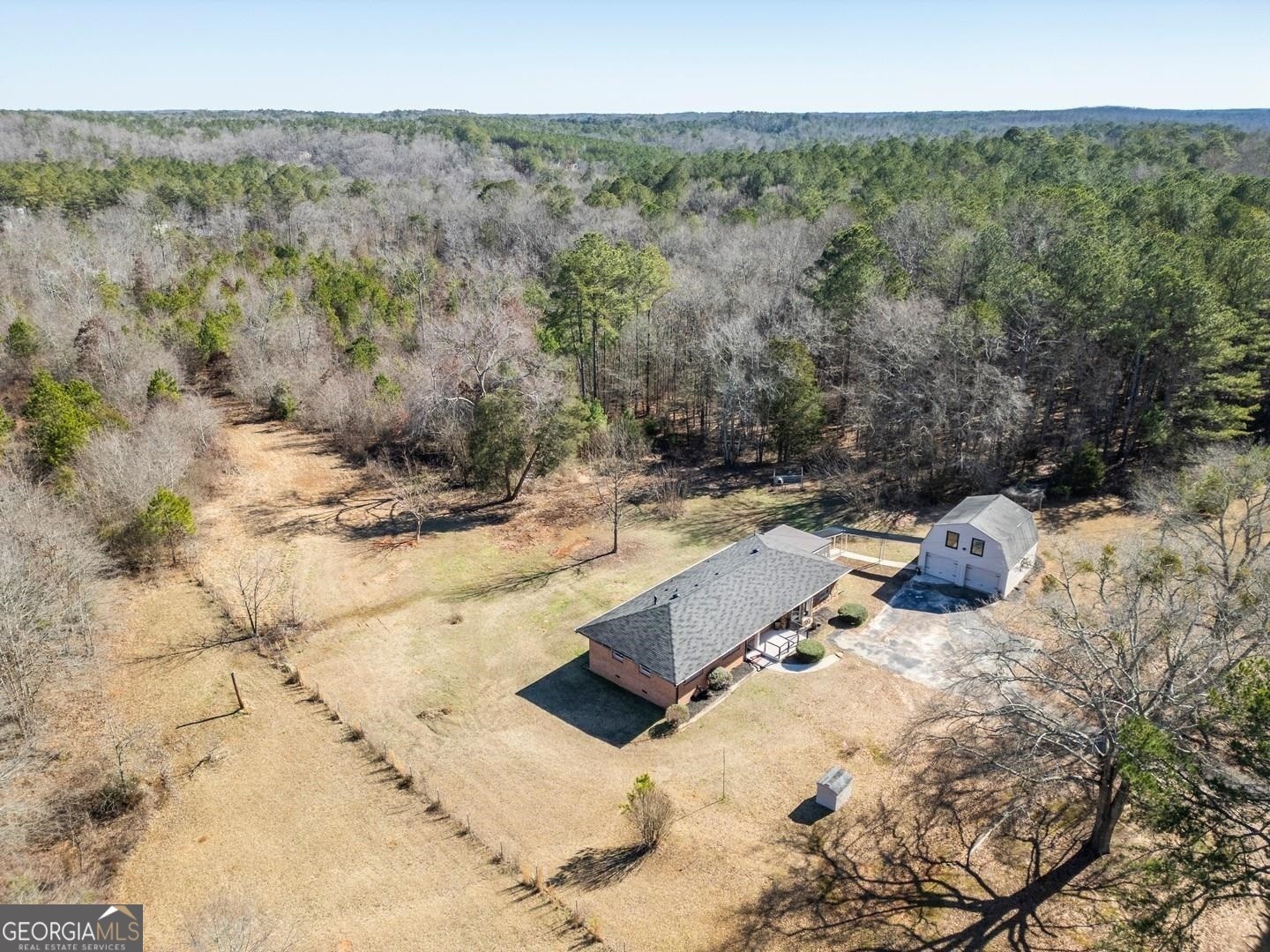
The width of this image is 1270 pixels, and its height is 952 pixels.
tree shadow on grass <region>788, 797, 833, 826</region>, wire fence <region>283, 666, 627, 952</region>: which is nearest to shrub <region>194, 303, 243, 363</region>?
wire fence <region>283, 666, 627, 952</region>

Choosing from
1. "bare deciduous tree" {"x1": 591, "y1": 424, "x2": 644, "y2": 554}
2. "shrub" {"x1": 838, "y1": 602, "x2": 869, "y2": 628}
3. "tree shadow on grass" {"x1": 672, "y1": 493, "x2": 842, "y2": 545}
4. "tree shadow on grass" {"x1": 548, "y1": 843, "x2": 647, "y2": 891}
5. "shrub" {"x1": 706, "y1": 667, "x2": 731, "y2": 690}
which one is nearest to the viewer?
"tree shadow on grass" {"x1": 548, "y1": 843, "x2": 647, "y2": 891}

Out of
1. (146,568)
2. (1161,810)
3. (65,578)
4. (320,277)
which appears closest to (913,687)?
(1161,810)

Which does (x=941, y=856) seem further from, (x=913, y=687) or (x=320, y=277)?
(x=320, y=277)

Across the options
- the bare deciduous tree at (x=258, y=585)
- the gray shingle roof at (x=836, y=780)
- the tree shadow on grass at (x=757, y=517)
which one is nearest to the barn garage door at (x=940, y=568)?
the tree shadow on grass at (x=757, y=517)

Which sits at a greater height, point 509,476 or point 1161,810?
point 1161,810

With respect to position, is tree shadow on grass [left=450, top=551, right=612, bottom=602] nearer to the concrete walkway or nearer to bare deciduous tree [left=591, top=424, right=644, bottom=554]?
bare deciduous tree [left=591, top=424, right=644, bottom=554]

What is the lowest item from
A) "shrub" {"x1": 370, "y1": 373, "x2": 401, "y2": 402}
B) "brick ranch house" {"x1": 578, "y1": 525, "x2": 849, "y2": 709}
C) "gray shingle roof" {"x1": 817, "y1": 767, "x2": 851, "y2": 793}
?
"gray shingle roof" {"x1": 817, "y1": 767, "x2": 851, "y2": 793}

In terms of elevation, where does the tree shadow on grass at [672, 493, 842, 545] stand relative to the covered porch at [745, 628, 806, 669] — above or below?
above
